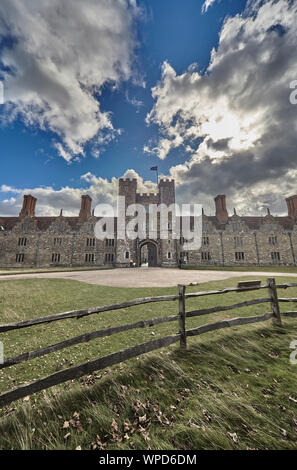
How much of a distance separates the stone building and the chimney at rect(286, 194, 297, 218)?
1.37 meters

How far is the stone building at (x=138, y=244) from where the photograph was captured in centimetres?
3362

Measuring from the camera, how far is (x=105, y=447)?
2.29 meters

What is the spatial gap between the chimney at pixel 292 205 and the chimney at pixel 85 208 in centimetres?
4183

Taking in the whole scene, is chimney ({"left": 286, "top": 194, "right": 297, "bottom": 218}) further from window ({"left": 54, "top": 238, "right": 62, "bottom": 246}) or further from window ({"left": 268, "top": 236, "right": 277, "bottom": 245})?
window ({"left": 54, "top": 238, "right": 62, "bottom": 246})

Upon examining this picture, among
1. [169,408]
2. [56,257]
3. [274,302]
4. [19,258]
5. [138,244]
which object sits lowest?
[169,408]

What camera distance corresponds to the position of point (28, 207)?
37.9 m

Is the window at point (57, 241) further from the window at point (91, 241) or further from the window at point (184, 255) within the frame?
the window at point (184, 255)

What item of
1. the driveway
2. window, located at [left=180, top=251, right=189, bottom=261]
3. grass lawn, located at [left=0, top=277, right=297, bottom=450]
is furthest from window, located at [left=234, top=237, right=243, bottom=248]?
grass lawn, located at [left=0, top=277, right=297, bottom=450]

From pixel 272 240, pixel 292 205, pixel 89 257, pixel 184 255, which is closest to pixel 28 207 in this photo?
pixel 89 257

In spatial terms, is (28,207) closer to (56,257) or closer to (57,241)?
(57,241)

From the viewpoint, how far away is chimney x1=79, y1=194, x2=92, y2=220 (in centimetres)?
3741

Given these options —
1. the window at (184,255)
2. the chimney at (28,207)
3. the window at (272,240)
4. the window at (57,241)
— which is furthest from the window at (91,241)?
the window at (272,240)

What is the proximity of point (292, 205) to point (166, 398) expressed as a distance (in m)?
46.9
